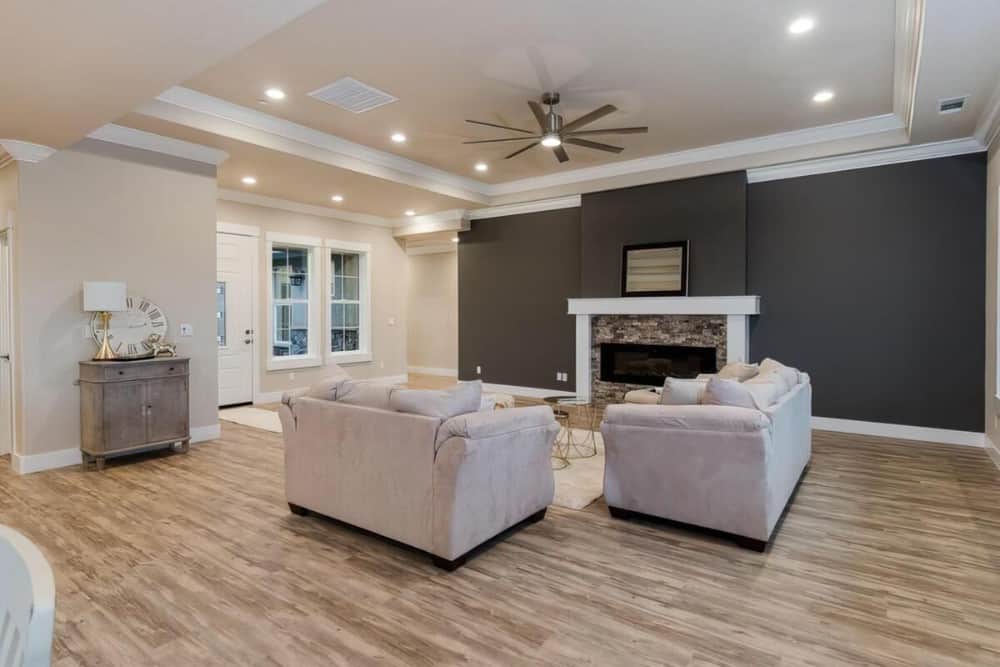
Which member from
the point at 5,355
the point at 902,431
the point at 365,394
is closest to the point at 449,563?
the point at 365,394

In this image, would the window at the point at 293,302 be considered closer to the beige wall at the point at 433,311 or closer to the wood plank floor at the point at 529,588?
the beige wall at the point at 433,311

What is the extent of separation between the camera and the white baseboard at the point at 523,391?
8051 millimetres

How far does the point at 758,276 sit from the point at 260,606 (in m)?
6.02

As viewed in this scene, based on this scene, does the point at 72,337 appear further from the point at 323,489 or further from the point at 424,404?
the point at 424,404

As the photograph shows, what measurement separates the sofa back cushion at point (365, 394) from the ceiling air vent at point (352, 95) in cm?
260

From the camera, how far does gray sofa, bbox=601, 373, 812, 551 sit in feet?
9.62

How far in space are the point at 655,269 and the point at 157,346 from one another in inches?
219

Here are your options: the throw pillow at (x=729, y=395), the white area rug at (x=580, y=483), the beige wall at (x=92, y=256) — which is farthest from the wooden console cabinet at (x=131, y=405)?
the throw pillow at (x=729, y=395)

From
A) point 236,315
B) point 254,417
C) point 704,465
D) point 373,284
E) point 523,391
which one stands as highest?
point 373,284

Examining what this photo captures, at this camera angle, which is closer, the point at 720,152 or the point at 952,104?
the point at 952,104

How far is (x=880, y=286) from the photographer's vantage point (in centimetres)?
568

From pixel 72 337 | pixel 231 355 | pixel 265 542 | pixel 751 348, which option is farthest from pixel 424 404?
pixel 231 355

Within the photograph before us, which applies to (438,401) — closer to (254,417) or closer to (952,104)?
(952,104)

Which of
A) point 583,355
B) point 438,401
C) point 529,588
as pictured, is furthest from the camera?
point 583,355
